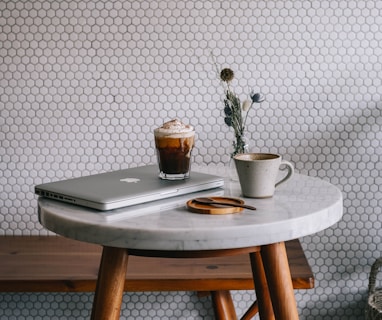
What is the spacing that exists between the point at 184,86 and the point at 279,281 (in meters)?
1.02

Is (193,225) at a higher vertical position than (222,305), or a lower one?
higher

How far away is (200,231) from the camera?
3.51 ft

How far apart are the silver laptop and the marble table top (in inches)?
0.7

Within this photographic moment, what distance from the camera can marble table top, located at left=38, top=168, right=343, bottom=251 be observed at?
107 centimetres

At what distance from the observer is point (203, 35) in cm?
210

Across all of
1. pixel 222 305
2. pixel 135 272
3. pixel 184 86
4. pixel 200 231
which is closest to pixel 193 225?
Answer: pixel 200 231

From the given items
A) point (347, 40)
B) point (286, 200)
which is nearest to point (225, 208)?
point (286, 200)

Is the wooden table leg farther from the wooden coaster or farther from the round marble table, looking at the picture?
the wooden coaster

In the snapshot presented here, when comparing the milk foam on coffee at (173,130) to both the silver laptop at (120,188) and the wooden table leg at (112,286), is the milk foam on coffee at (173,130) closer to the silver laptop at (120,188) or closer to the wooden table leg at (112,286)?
the silver laptop at (120,188)

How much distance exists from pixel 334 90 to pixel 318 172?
28 cm

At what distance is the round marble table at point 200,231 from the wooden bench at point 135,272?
0.46 metres

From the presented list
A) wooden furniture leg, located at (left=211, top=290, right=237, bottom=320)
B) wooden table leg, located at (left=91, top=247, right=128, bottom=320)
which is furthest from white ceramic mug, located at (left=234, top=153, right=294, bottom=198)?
wooden furniture leg, located at (left=211, top=290, right=237, bottom=320)

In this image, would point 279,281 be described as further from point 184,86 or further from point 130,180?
point 184,86

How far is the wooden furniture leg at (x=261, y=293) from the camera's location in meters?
1.42
